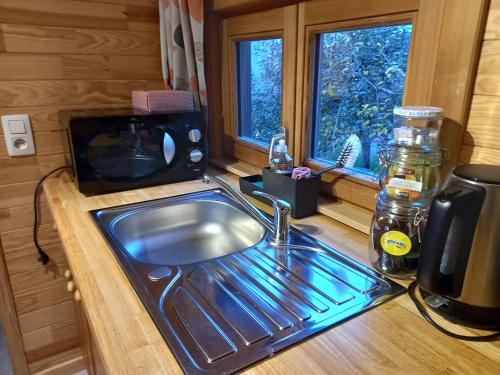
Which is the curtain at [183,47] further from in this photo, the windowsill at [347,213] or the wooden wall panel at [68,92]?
the windowsill at [347,213]

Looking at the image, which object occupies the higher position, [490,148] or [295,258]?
[490,148]

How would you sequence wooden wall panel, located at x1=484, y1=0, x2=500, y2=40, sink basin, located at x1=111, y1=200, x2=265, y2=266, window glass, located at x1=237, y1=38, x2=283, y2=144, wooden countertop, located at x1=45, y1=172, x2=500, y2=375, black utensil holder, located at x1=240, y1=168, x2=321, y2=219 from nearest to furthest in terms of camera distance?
1. wooden countertop, located at x1=45, y1=172, x2=500, y2=375
2. wooden wall panel, located at x1=484, y1=0, x2=500, y2=40
3. black utensil holder, located at x1=240, y1=168, x2=321, y2=219
4. sink basin, located at x1=111, y1=200, x2=265, y2=266
5. window glass, located at x1=237, y1=38, x2=283, y2=144

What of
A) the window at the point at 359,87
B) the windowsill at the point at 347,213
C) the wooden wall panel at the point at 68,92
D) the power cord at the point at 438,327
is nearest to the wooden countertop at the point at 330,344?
the power cord at the point at 438,327

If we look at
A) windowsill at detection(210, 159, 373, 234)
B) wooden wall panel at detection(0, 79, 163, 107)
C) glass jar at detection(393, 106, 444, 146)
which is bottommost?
windowsill at detection(210, 159, 373, 234)

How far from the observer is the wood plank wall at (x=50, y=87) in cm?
131

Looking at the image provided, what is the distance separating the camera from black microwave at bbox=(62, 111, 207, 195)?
3.90 ft

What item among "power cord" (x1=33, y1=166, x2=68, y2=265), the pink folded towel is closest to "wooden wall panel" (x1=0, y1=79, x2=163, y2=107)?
the pink folded towel

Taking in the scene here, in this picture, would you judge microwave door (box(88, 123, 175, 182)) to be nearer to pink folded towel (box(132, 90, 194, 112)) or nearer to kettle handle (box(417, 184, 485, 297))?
pink folded towel (box(132, 90, 194, 112))

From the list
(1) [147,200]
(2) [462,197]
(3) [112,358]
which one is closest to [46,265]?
(1) [147,200]

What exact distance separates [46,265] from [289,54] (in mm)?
1241

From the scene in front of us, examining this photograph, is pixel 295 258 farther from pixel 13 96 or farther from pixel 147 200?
pixel 13 96

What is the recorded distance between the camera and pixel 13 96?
1315mm

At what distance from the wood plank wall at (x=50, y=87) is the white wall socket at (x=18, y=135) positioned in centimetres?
2

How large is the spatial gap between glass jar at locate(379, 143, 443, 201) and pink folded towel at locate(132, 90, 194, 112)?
86 cm
